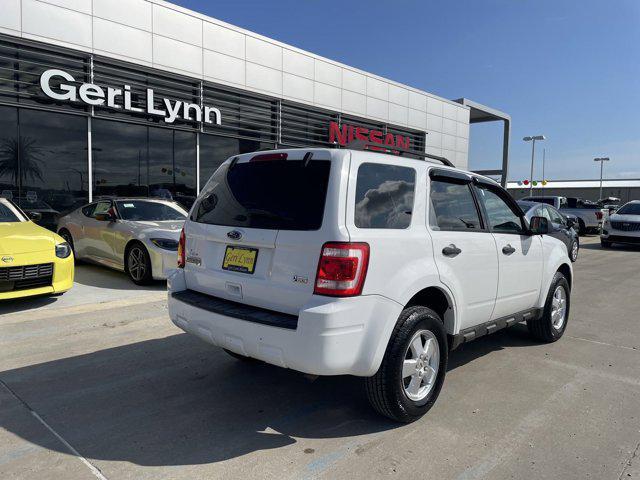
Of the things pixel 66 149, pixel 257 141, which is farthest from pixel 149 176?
pixel 257 141

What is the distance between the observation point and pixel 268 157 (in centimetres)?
343

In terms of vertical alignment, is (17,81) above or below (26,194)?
above

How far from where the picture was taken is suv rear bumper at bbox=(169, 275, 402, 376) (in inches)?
109

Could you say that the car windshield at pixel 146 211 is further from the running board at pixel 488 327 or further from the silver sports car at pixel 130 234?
the running board at pixel 488 327

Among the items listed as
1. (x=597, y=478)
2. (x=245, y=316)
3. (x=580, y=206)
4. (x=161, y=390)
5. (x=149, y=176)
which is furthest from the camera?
(x=580, y=206)

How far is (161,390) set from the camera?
3.78 m

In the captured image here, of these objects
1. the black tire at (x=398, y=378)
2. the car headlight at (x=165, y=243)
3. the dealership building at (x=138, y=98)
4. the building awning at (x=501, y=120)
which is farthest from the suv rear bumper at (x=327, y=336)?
the building awning at (x=501, y=120)

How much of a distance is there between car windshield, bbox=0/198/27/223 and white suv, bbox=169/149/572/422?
172 inches

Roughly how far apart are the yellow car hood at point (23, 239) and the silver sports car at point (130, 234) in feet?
4.72

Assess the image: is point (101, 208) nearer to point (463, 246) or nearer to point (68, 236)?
point (68, 236)

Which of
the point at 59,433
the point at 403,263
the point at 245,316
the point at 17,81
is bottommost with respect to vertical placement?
the point at 59,433

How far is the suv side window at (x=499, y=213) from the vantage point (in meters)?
4.26

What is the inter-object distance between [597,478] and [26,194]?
12.1 m

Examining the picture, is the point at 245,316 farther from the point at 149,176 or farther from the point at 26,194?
the point at 149,176
